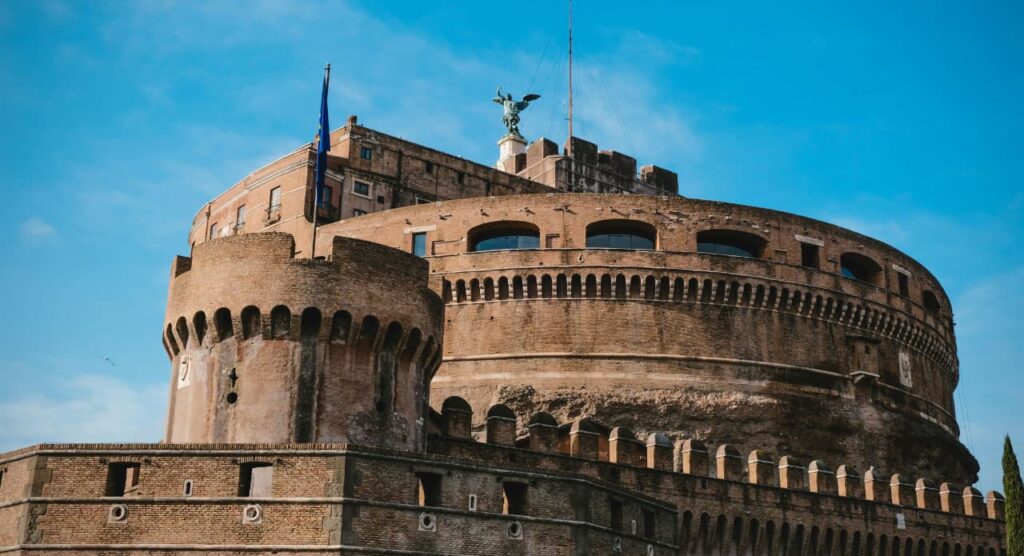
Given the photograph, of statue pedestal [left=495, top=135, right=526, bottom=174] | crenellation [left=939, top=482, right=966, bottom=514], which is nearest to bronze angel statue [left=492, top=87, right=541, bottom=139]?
statue pedestal [left=495, top=135, right=526, bottom=174]

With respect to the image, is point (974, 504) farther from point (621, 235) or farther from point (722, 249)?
point (621, 235)

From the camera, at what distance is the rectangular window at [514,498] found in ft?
88.2

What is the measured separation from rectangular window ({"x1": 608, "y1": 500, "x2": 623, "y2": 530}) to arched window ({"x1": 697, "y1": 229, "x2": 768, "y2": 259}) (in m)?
20.1

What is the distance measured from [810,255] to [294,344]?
27146 mm

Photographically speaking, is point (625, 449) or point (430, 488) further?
point (625, 449)

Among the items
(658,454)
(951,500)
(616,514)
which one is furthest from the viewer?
(951,500)

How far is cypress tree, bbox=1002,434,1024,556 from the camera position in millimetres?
38438

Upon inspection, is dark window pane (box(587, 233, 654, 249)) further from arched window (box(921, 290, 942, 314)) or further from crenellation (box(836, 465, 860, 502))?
arched window (box(921, 290, 942, 314))

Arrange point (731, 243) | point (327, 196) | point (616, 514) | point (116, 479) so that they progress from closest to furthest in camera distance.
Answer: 1. point (116, 479)
2. point (616, 514)
3. point (731, 243)
4. point (327, 196)

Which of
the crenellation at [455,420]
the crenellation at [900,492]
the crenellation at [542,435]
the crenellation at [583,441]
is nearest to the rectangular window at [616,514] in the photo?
the crenellation at [542,435]

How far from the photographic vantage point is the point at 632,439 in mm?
35969

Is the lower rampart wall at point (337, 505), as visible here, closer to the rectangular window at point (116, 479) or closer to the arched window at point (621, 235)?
the rectangular window at point (116, 479)

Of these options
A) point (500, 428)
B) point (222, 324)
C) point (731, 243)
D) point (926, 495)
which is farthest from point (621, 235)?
point (222, 324)

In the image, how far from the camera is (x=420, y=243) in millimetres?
47531
